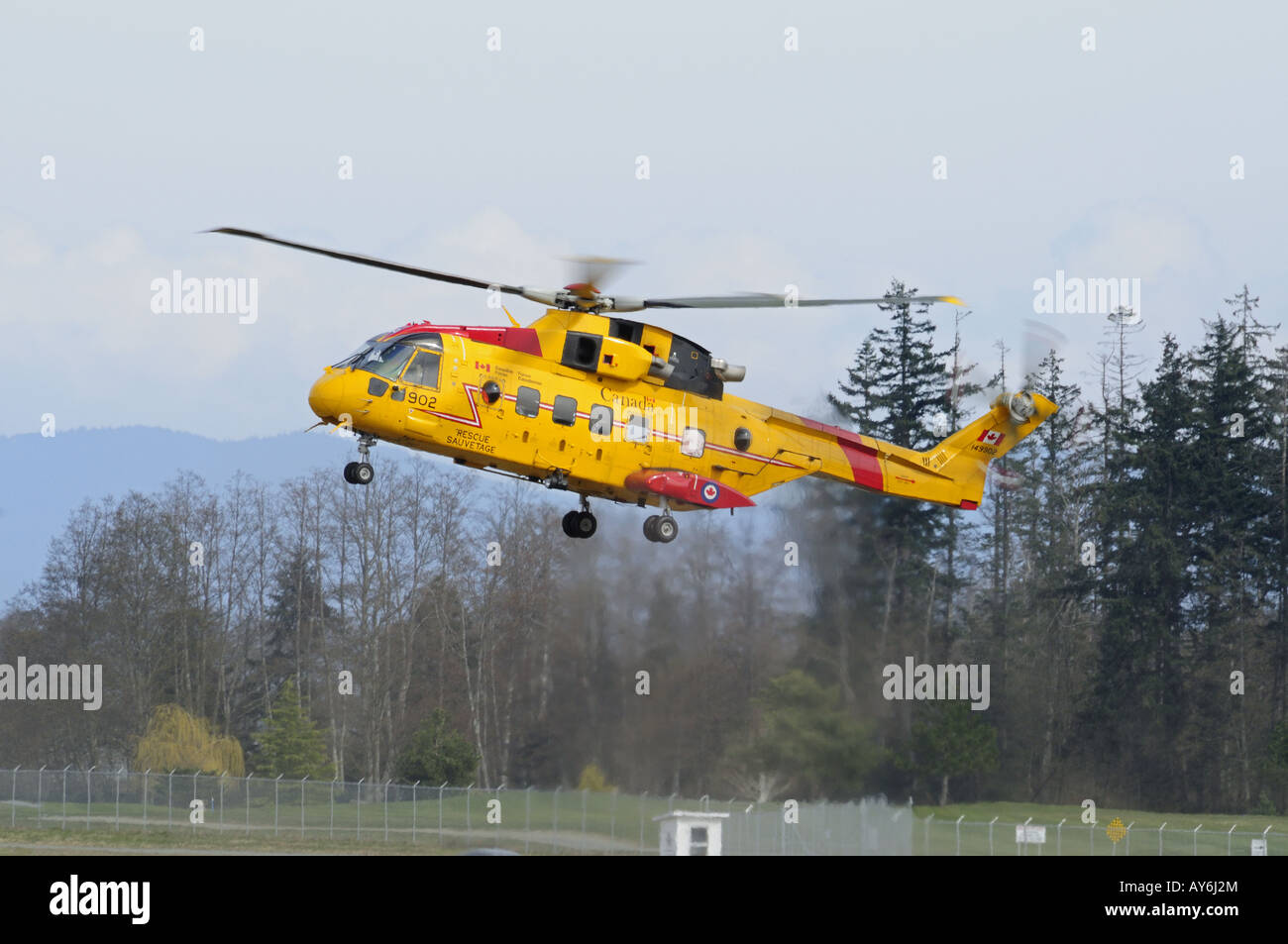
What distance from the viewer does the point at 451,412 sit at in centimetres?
2856

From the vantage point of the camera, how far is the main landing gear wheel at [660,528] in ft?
101

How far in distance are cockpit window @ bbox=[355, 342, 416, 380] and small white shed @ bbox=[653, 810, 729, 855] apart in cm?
1010

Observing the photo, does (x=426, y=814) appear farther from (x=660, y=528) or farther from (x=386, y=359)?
(x=386, y=359)

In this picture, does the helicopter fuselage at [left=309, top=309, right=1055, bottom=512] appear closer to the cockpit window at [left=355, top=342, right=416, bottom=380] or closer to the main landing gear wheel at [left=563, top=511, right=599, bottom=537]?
the cockpit window at [left=355, top=342, right=416, bottom=380]

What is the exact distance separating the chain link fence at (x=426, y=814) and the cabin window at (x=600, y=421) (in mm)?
9441

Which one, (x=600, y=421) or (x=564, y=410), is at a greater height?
(x=564, y=410)

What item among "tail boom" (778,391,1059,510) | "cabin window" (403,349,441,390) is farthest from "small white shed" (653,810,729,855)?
"cabin window" (403,349,441,390)

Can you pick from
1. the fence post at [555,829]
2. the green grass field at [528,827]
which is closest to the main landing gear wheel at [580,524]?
the green grass field at [528,827]

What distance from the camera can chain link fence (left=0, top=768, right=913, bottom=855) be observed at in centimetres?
3591

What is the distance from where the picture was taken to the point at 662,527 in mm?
31016

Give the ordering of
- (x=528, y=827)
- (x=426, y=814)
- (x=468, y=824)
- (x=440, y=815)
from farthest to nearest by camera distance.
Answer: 1. (x=426, y=814)
2. (x=440, y=815)
3. (x=468, y=824)
4. (x=528, y=827)

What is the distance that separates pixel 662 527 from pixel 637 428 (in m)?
1.95

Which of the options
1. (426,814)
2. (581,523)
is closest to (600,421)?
(581,523)
